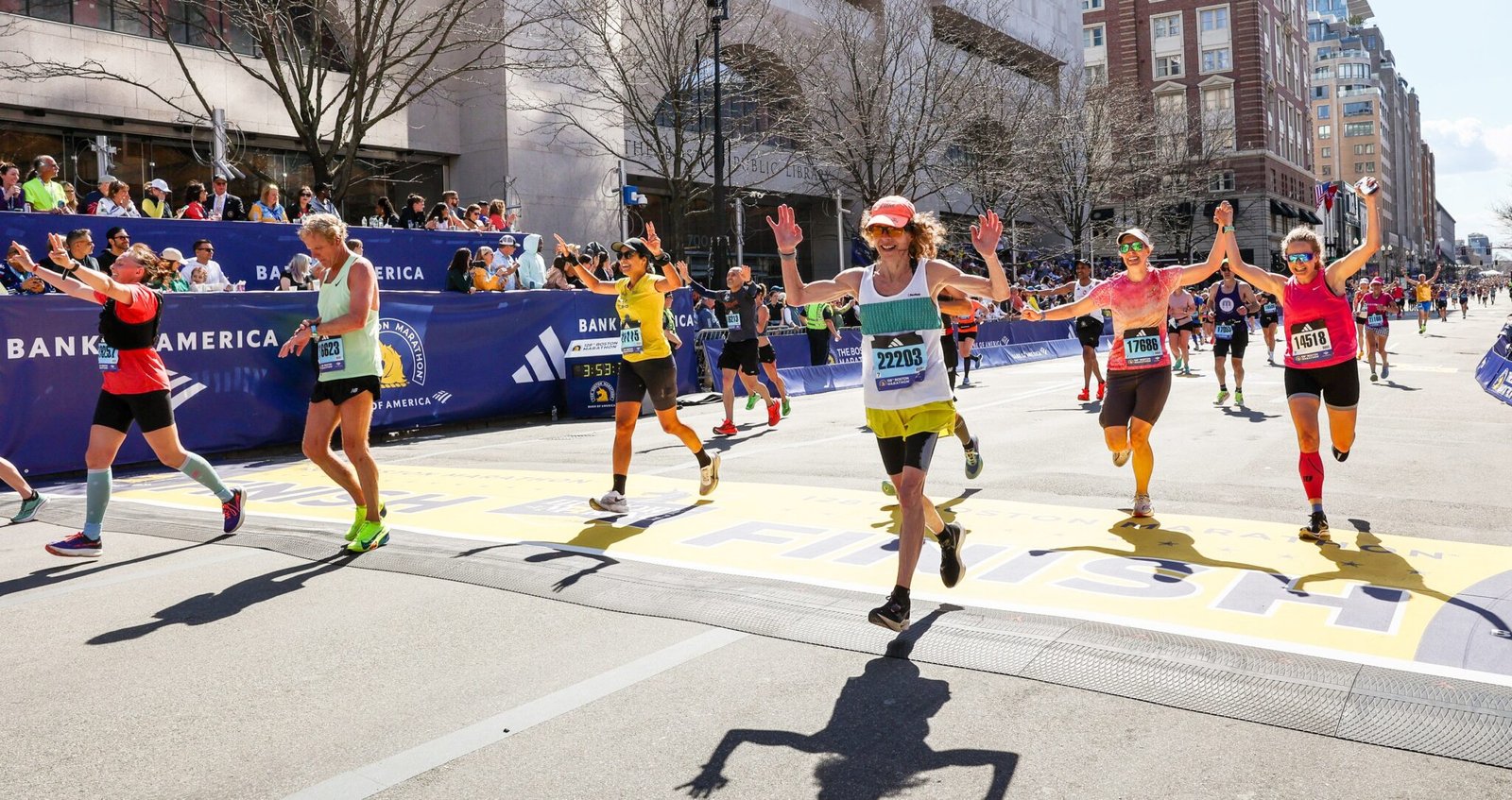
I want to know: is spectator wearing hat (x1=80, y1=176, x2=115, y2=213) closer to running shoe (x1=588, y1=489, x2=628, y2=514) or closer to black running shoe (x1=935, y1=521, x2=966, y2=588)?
running shoe (x1=588, y1=489, x2=628, y2=514)

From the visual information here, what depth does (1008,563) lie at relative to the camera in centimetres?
606

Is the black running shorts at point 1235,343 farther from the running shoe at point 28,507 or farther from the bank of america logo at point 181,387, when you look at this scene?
the running shoe at point 28,507

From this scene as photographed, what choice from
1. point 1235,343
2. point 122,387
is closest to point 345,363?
point 122,387

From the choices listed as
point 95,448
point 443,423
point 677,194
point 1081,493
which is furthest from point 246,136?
point 1081,493

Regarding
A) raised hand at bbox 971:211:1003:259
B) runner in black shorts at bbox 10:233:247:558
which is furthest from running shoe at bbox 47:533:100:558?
raised hand at bbox 971:211:1003:259

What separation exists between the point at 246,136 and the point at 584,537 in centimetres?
2228

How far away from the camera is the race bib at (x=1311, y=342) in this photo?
6.92m

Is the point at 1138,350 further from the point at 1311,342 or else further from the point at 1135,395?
the point at 1311,342

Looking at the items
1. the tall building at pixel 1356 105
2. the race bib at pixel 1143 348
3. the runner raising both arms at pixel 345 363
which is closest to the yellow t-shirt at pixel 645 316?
the runner raising both arms at pixel 345 363

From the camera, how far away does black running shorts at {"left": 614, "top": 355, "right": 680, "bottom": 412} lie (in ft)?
26.5

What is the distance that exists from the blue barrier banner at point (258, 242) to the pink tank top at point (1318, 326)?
11.6m

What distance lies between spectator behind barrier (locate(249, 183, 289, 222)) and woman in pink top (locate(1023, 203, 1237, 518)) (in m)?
12.4

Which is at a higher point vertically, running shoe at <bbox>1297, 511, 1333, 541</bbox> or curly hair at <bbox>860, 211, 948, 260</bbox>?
curly hair at <bbox>860, 211, 948, 260</bbox>

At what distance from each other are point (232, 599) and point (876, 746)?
3.65m
